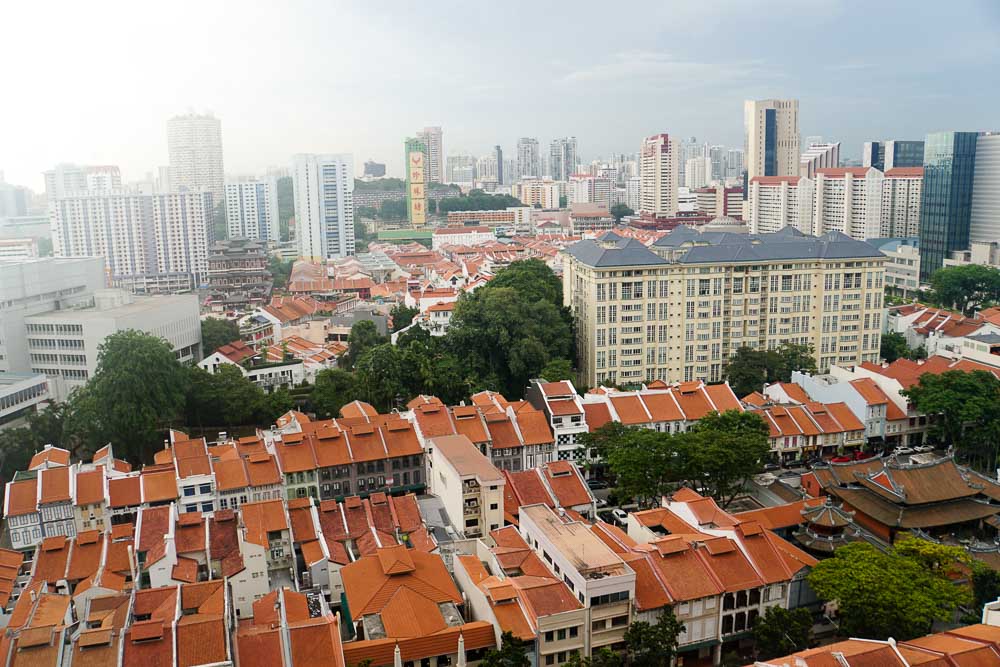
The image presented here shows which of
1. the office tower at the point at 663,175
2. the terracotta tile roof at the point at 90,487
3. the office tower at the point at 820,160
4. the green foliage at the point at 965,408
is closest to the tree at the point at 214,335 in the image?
the terracotta tile roof at the point at 90,487

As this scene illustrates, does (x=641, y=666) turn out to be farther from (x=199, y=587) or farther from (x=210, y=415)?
(x=210, y=415)

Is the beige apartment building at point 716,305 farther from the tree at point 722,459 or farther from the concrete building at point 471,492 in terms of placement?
the concrete building at point 471,492

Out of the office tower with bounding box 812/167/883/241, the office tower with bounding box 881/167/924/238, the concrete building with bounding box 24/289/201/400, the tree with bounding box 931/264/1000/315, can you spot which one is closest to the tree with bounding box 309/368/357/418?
the concrete building with bounding box 24/289/201/400

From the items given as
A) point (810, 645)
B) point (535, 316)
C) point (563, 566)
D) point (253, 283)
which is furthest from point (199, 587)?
point (253, 283)

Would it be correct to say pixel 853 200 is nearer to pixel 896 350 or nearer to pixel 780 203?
pixel 780 203

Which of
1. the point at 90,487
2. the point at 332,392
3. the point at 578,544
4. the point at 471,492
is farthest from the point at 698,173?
the point at 578,544

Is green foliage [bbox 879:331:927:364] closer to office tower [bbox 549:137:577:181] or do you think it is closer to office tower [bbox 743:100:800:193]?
office tower [bbox 743:100:800:193]
